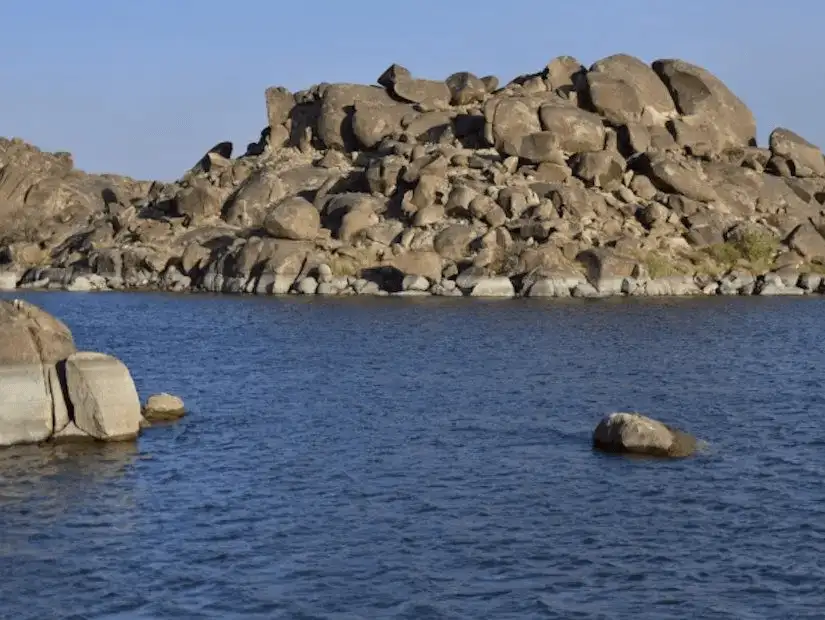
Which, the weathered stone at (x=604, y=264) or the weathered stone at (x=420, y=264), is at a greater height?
the weathered stone at (x=604, y=264)

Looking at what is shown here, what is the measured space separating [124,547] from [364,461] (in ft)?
33.4

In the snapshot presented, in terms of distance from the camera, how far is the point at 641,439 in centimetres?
3500

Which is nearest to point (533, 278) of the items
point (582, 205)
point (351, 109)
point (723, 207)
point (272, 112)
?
point (582, 205)

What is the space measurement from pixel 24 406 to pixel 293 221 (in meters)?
67.9

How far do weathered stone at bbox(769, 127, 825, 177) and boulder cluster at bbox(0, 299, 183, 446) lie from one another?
327ft

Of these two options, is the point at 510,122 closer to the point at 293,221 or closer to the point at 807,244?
the point at 293,221

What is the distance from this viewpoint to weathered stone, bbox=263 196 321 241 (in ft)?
337

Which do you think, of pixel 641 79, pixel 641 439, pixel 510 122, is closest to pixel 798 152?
pixel 641 79

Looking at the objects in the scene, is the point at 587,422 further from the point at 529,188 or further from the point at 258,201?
the point at 258,201

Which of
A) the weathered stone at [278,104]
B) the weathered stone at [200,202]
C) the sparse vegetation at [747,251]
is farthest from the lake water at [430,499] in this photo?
the weathered stone at [278,104]

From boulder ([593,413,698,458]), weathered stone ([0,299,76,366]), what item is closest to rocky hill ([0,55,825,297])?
boulder ([593,413,698,458])

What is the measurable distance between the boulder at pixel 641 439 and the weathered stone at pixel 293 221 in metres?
69.6

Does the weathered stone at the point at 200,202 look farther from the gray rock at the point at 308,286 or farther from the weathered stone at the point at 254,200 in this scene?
the gray rock at the point at 308,286

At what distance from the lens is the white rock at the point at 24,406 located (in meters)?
35.5
